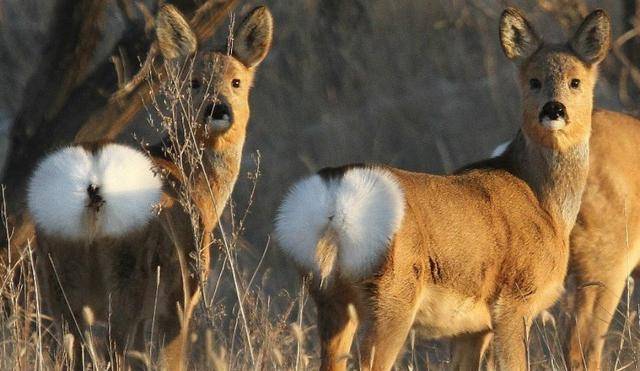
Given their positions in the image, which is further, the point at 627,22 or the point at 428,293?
the point at 627,22

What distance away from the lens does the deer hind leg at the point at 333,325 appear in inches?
280

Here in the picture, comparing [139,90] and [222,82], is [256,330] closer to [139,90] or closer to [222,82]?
[222,82]

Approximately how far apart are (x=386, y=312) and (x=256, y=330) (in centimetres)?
66

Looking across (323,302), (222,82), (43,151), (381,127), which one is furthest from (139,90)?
(381,127)

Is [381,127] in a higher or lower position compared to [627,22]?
lower

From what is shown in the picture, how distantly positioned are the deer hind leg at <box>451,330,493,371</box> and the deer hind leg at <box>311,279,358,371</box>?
957mm

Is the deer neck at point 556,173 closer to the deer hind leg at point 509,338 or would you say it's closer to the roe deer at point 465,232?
the roe deer at point 465,232

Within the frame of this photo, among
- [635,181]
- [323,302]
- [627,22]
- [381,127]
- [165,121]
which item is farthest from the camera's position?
[381,127]

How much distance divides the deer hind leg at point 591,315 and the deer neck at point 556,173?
1.18m

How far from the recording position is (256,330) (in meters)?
6.61

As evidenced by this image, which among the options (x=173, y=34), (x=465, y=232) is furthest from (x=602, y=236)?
(x=173, y=34)

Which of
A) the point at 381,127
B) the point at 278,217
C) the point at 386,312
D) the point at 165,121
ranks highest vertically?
the point at 165,121

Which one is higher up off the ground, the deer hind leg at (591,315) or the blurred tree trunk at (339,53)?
the blurred tree trunk at (339,53)

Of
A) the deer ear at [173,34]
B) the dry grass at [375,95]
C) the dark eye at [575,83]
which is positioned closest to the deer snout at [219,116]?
the deer ear at [173,34]
